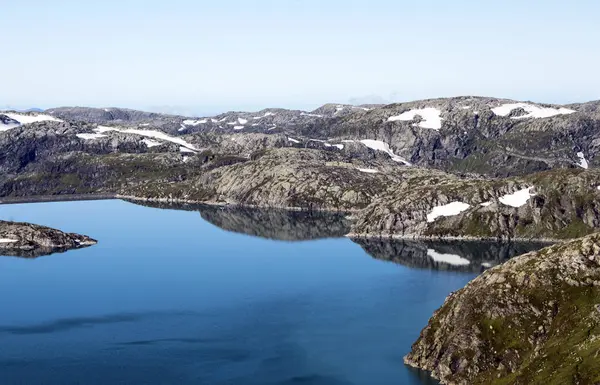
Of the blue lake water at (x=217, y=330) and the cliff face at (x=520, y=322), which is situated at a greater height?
the cliff face at (x=520, y=322)

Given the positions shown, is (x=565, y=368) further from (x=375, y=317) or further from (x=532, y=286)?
(x=375, y=317)

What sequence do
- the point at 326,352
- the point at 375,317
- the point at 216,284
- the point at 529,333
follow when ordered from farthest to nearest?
1. the point at 216,284
2. the point at 375,317
3. the point at 326,352
4. the point at 529,333

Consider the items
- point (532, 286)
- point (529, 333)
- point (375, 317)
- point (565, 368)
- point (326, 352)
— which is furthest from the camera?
point (375, 317)

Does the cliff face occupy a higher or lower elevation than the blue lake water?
higher

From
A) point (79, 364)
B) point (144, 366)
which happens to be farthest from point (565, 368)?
point (79, 364)

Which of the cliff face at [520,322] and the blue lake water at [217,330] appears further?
the blue lake water at [217,330]

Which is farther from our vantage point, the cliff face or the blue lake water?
the blue lake water

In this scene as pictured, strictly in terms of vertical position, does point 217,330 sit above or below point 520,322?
below

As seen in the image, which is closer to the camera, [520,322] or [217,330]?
[520,322]
